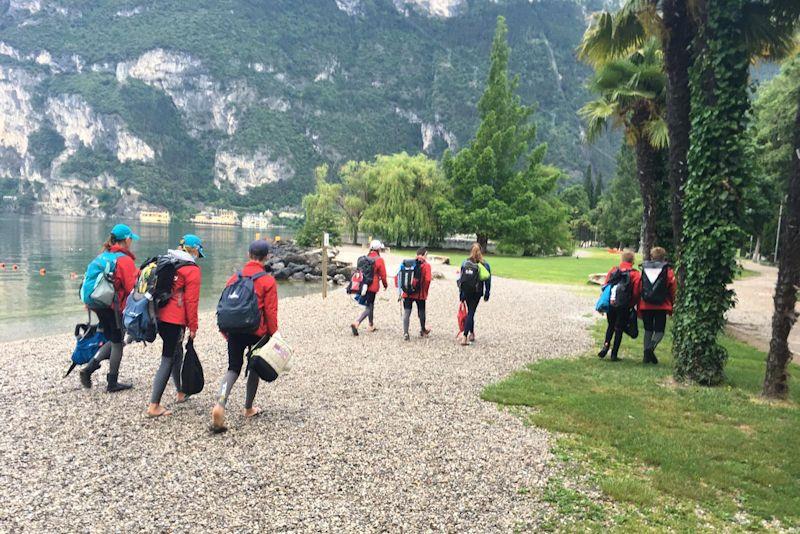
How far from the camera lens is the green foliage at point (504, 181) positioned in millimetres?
46688

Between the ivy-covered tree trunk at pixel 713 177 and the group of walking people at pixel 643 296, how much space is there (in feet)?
3.54

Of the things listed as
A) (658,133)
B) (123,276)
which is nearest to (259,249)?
(123,276)

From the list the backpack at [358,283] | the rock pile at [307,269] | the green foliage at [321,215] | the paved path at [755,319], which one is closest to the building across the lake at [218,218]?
the green foliage at [321,215]

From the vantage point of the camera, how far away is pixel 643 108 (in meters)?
13.7

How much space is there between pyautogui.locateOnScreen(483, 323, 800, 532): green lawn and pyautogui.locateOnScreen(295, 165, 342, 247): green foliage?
1575 inches

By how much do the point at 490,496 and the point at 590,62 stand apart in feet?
28.5

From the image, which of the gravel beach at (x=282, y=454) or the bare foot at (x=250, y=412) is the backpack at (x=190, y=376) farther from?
the bare foot at (x=250, y=412)

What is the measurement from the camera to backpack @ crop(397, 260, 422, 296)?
10141mm

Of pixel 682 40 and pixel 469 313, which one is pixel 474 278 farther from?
pixel 682 40

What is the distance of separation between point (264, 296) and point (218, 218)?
19190 centimetres

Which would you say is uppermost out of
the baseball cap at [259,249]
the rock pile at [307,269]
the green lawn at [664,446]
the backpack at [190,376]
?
the baseball cap at [259,249]

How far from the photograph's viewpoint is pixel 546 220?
48.1 meters

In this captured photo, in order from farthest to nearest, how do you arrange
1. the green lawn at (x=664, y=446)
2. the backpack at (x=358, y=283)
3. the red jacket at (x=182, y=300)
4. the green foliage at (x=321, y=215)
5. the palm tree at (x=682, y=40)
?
1. the green foliage at (x=321, y=215)
2. the backpack at (x=358, y=283)
3. the palm tree at (x=682, y=40)
4. the red jacket at (x=182, y=300)
5. the green lawn at (x=664, y=446)

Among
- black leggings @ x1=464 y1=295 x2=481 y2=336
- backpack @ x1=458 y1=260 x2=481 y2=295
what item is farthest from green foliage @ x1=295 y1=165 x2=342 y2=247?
backpack @ x1=458 y1=260 x2=481 y2=295
